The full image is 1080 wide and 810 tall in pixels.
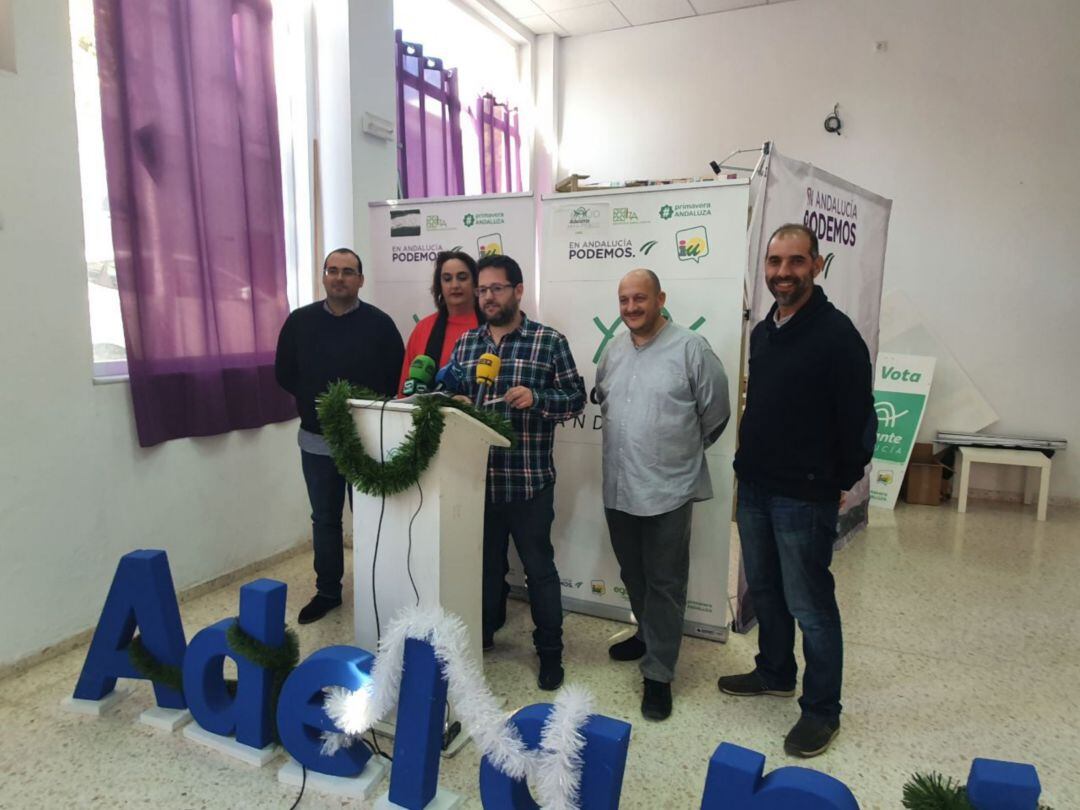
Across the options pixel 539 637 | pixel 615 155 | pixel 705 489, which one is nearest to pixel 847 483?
pixel 705 489

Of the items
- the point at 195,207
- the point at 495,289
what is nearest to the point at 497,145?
the point at 195,207

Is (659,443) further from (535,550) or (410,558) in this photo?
(410,558)

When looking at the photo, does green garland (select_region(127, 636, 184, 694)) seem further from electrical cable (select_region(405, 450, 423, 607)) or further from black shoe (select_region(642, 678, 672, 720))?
black shoe (select_region(642, 678, 672, 720))

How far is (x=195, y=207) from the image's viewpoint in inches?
115

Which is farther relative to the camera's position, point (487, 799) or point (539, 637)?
point (539, 637)

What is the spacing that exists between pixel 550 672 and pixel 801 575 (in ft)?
3.06

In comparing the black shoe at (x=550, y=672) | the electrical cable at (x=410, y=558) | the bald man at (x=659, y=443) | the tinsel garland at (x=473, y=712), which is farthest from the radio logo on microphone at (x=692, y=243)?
the tinsel garland at (x=473, y=712)

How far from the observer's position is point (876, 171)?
4.90 m

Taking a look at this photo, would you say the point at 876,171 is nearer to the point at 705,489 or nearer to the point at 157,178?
the point at 705,489

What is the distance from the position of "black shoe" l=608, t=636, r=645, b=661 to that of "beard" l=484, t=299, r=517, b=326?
129 centimetres

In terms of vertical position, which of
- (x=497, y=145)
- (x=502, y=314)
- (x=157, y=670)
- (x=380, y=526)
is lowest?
(x=157, y=670)

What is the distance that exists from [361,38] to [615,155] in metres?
2.63

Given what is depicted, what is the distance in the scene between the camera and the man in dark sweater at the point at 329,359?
8.60 feet

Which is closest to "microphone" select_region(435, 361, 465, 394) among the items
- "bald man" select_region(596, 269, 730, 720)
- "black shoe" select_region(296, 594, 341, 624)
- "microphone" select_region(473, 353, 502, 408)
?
"microphone" select_region(473, 353, 502, 408)
